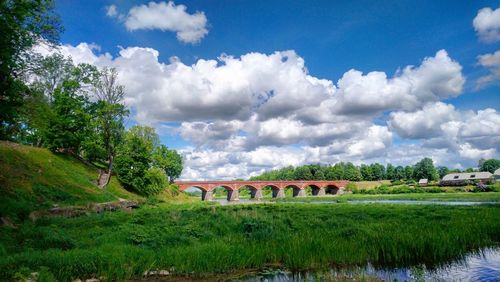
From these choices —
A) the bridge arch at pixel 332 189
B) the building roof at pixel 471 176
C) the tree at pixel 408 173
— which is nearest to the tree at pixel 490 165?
the tree at pixel 408 173

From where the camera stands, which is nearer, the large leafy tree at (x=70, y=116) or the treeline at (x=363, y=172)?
the large leafy tree at (x=70, y=116)

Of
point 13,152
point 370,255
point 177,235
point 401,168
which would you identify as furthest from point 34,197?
point 401,168

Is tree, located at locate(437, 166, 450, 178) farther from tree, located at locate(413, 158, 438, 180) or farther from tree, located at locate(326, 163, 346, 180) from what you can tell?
tree, located at locate(326, 163, 346, 180)

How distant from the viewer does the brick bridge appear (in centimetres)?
8856

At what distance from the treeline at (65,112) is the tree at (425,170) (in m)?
127

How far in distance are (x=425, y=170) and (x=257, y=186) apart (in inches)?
3370

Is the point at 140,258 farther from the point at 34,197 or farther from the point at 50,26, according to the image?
the point at 34,197

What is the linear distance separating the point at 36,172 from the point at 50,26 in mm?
18094

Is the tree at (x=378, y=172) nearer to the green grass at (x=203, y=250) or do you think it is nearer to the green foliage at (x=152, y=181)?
the green foliage at (x=152, y=181)

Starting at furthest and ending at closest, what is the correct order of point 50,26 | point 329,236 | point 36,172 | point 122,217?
point 36,172 → point 122,217 → point 50,26 → point 329,236

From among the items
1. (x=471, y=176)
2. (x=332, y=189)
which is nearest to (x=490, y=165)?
(x=471, y=176)

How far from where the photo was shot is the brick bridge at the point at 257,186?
8856 centimetres

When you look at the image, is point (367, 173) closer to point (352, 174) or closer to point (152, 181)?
point (352, 174)

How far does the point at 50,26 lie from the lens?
67.4 ft
